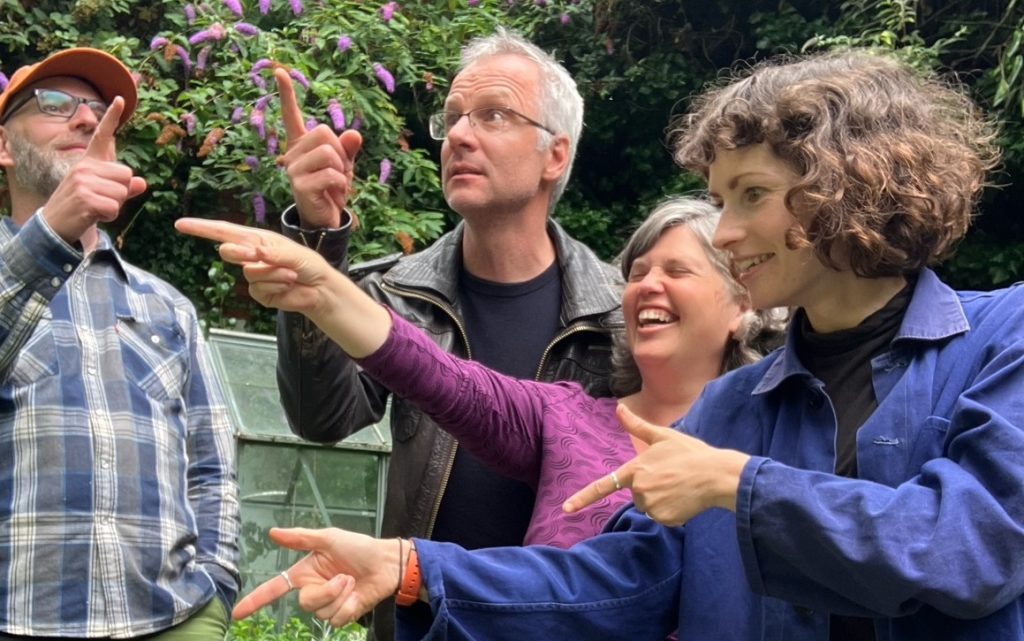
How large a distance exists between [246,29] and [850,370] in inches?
209

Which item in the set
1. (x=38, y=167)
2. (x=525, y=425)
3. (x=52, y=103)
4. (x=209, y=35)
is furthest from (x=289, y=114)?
(x=209, y=35)

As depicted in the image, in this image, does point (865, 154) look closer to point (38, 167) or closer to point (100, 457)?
point (100, 457)

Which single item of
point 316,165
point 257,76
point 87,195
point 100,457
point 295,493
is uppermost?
point 316,165

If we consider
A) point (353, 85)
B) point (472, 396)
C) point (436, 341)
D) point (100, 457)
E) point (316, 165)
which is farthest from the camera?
point (353, 85)

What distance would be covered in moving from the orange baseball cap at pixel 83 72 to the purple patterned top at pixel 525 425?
1.54 m

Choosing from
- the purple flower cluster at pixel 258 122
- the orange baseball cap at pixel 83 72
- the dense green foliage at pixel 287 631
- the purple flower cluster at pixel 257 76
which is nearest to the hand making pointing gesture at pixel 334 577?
the orange baseball cap at pixel 83 72

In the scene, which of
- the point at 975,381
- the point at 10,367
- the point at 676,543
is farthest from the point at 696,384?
the point at 10,367

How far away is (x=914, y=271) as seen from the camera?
2.29m

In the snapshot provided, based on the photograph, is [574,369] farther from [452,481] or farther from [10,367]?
[10,367]

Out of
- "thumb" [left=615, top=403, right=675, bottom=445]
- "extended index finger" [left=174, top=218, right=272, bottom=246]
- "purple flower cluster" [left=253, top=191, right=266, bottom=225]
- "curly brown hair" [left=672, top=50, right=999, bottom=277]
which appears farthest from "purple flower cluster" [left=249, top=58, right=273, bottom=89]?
"thumb" [left=615, top=403, right=675, bottom=445]

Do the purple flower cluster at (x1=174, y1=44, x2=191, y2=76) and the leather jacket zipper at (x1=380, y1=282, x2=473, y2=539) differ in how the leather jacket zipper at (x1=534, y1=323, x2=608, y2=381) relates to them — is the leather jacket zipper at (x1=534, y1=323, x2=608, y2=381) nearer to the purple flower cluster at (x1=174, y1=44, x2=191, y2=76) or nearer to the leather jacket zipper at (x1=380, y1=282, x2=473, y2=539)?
the leather jacket zipper at (x1=380, y1=282, x2=473, y2=539)

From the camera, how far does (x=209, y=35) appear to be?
7.00 m

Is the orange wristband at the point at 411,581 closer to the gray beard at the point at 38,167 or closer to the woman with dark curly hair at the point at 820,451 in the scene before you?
the woman with dark curly hair at the point at 820,451

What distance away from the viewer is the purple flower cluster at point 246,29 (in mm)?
7082
